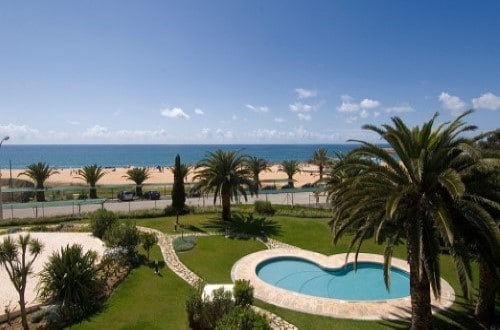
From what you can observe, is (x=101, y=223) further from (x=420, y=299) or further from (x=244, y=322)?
(x=420, y=299)

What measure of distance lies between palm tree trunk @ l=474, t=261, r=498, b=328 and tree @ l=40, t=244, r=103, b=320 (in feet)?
50.3

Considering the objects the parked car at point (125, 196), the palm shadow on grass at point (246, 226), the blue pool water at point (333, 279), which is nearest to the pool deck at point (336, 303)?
the blue pool water at point (333, 279)

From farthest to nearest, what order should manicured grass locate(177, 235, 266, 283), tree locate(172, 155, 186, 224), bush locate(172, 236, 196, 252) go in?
tree locate(172, 155, 186, 224) → bush locate(172, 236, 196, 252) → manicured grass locate(177, 235, 266, 283)

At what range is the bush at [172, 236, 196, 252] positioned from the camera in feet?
70.5

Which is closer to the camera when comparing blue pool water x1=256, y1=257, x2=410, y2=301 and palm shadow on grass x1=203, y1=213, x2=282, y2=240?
blue pool water x1=256, y1=257, x2=410, y2=301

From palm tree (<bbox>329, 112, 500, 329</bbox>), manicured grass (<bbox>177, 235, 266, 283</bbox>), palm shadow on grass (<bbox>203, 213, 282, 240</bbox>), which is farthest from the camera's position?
palm shadow on grass (<bbox>203, 213, 282, 240</bbox>)

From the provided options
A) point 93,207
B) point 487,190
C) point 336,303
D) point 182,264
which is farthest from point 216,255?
point 93,207

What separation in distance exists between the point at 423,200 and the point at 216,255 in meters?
12.9

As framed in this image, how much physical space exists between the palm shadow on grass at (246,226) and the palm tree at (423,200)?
13.1 metres

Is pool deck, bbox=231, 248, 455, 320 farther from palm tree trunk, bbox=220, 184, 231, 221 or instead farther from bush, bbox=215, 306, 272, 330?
palm tree trunk, bbox=220, 184, 231, 221

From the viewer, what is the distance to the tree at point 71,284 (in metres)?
13.9

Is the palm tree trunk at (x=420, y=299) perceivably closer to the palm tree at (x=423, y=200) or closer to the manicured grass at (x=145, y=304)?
the palm tree at (x=423, y=200)

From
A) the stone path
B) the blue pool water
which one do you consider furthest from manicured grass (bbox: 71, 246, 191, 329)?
the blue pool water

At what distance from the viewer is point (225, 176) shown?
27.7 meters
